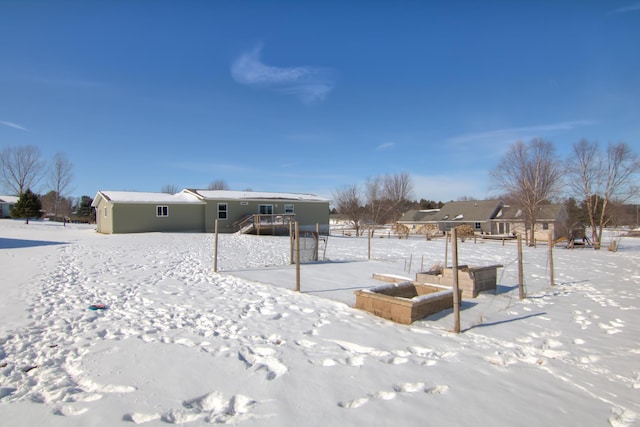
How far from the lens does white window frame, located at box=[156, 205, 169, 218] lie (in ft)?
80.4

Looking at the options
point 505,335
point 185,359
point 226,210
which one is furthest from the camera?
point 226,210

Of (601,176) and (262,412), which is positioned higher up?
(601,176)

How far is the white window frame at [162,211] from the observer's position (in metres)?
24.5

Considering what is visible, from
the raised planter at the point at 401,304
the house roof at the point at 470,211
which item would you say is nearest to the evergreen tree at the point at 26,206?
the raised planter at the point at 401,304

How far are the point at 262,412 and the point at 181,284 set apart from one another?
5910 millimetres

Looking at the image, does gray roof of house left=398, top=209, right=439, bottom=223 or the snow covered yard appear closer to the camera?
the snow covered yard

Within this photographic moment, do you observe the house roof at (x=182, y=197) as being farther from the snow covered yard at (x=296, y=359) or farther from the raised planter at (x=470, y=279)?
the raised planter at (x=470, y=279)

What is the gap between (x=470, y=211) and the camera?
44812 mm

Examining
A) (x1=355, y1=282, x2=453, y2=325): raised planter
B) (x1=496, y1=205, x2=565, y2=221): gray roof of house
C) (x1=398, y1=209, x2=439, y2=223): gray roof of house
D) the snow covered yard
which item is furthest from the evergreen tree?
(x1=496, y1=205, x2=565, y2=221): gray roof of house

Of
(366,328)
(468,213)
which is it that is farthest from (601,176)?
(366,328)

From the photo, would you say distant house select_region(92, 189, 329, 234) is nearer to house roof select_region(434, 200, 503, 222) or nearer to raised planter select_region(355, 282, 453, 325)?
raised planter select_region(355, 282, 453, 325)

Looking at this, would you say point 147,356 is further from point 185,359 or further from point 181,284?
point 181,284

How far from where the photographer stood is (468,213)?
146 ft

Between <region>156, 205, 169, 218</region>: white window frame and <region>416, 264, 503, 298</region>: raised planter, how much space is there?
69.5ft
